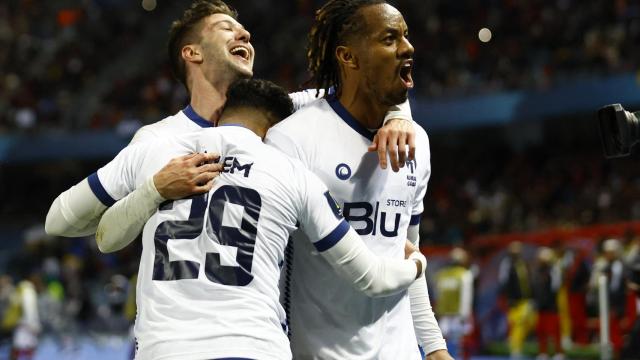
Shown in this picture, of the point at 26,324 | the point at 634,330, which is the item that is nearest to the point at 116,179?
the point at 634,330

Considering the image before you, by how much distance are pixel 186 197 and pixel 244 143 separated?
0.28m

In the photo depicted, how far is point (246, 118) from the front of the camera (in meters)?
3.86

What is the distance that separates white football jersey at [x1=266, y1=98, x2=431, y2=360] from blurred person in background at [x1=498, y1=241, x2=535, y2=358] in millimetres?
13636

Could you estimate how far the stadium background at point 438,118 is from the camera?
2220 cm

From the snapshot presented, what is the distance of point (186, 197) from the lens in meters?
3.67

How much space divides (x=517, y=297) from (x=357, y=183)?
46.3 ft

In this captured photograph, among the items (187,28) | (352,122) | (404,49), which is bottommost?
(352,122)

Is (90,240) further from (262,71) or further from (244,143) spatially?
(244,143)

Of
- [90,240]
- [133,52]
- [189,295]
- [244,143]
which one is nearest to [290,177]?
[244,143]

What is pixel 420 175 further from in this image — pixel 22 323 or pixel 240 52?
pixel 22 323

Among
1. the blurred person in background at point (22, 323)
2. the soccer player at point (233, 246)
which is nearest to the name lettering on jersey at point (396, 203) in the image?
the soccer player at point (233, 246)

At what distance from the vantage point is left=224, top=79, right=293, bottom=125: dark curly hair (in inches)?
153

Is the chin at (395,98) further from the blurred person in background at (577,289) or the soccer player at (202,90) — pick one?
the blurred person in background at (577,289)

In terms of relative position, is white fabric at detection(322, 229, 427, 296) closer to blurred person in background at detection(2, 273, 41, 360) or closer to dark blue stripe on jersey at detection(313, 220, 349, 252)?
dark blue stripe on jersey at detection(313, 220, 349, 252)
